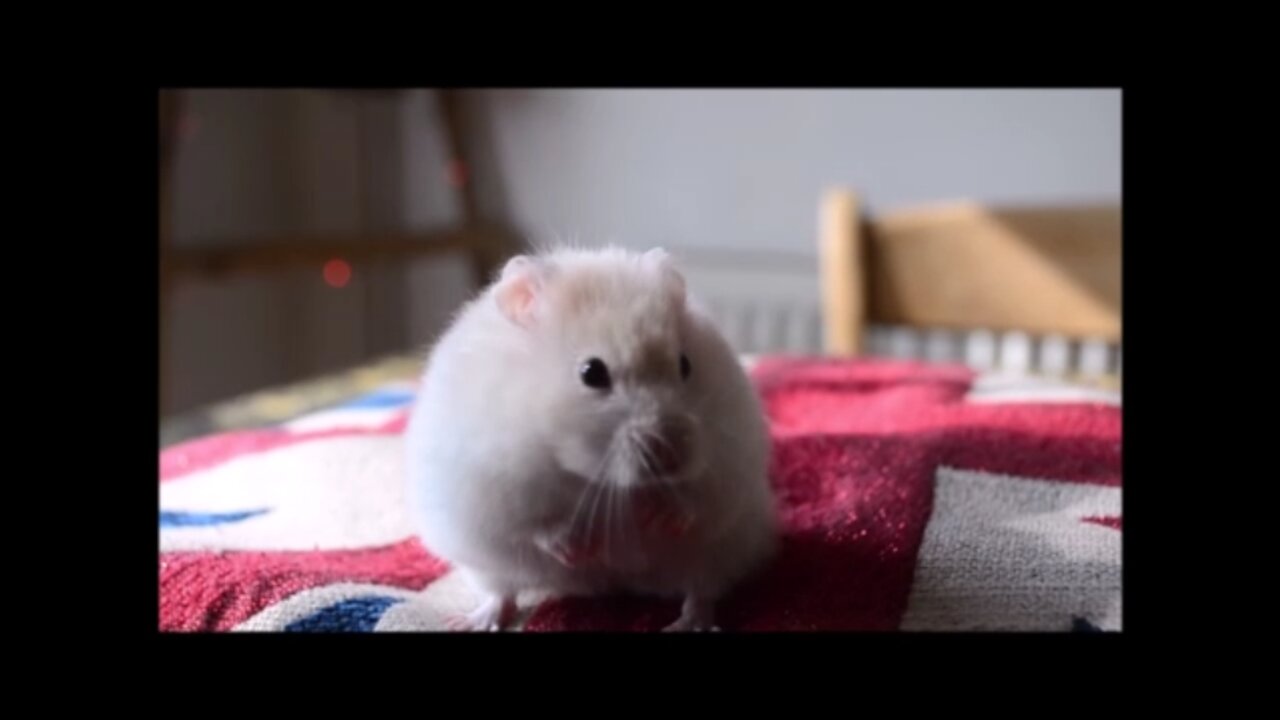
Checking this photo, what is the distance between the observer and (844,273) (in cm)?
197

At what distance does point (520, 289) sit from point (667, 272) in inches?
3.3

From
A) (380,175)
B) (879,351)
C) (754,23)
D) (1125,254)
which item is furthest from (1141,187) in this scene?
(380,175)

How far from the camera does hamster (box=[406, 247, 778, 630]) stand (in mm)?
642

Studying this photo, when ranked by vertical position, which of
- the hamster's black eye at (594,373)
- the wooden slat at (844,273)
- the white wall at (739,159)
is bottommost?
the hamster's black eye at (594,373)

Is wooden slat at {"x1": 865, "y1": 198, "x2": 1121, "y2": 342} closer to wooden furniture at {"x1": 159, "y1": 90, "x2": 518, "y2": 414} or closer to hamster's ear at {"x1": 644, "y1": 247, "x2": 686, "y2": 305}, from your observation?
wooden furniture at {"x1": 159, "y1": 90, "x2": 518, "y2": 414}

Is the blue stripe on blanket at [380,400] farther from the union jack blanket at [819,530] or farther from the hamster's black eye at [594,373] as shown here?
the hamster's black eye at [594,373]

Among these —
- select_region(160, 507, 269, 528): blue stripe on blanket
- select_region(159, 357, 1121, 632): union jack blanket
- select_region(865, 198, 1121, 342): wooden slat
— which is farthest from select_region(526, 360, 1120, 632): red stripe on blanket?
select_region(865, 198, 1121, 342): wooden slat

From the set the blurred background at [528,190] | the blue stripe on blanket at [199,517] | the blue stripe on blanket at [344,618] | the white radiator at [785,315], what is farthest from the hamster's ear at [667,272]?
the white radiator at [785,315]

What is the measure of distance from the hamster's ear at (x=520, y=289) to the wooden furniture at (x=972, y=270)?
1.31m

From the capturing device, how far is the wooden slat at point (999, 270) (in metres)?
1.84

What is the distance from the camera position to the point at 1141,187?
62cm

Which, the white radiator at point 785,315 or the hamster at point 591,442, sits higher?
the white radiator at point 785,315

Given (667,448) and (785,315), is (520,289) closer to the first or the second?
(667,448)

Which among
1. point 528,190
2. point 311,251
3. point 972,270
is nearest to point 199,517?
point 311,251
